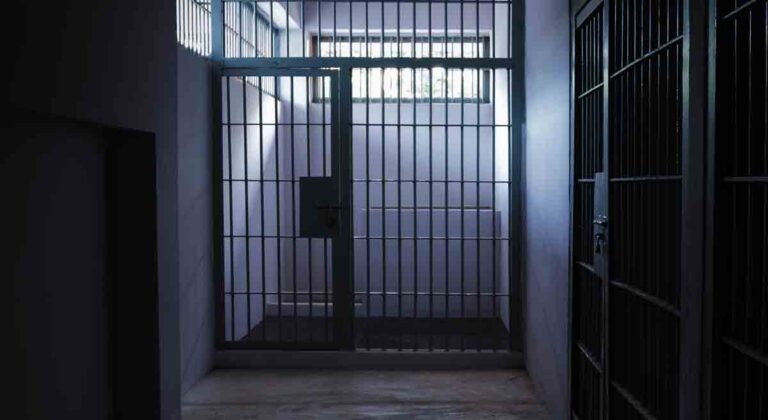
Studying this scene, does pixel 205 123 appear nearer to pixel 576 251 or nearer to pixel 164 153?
pixel 164 153

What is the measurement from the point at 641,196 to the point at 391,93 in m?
4.70

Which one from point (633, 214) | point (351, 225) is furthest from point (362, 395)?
point (633, 214)

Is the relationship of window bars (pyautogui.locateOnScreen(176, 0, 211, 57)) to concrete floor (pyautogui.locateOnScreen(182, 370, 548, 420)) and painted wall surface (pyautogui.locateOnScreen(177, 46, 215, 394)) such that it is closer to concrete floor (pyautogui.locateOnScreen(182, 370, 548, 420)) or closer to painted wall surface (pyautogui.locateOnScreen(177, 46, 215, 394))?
painted wall surface (pyautogui.locateOnScreen(177, 46, 215, 394))

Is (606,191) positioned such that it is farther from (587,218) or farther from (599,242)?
(587,218)

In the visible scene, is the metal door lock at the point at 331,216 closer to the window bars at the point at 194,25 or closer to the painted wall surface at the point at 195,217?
the painted wall surface at the point at 195,217

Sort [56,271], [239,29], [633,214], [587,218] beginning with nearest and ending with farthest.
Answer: [56,271] → [633,214] → [587,218] → [239,29]

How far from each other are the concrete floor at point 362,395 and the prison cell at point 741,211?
2225mm

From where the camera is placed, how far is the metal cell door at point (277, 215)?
4.87m

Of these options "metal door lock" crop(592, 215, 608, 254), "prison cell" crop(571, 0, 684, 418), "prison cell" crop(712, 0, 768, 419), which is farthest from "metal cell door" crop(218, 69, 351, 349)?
"prison cell" crop(712, 0, 768, 419)

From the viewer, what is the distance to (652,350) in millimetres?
2377

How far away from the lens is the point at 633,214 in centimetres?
258

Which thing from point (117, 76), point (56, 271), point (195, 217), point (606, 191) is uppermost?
point (117, 76)

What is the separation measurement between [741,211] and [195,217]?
3425 mm

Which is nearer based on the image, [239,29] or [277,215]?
[277,215]
